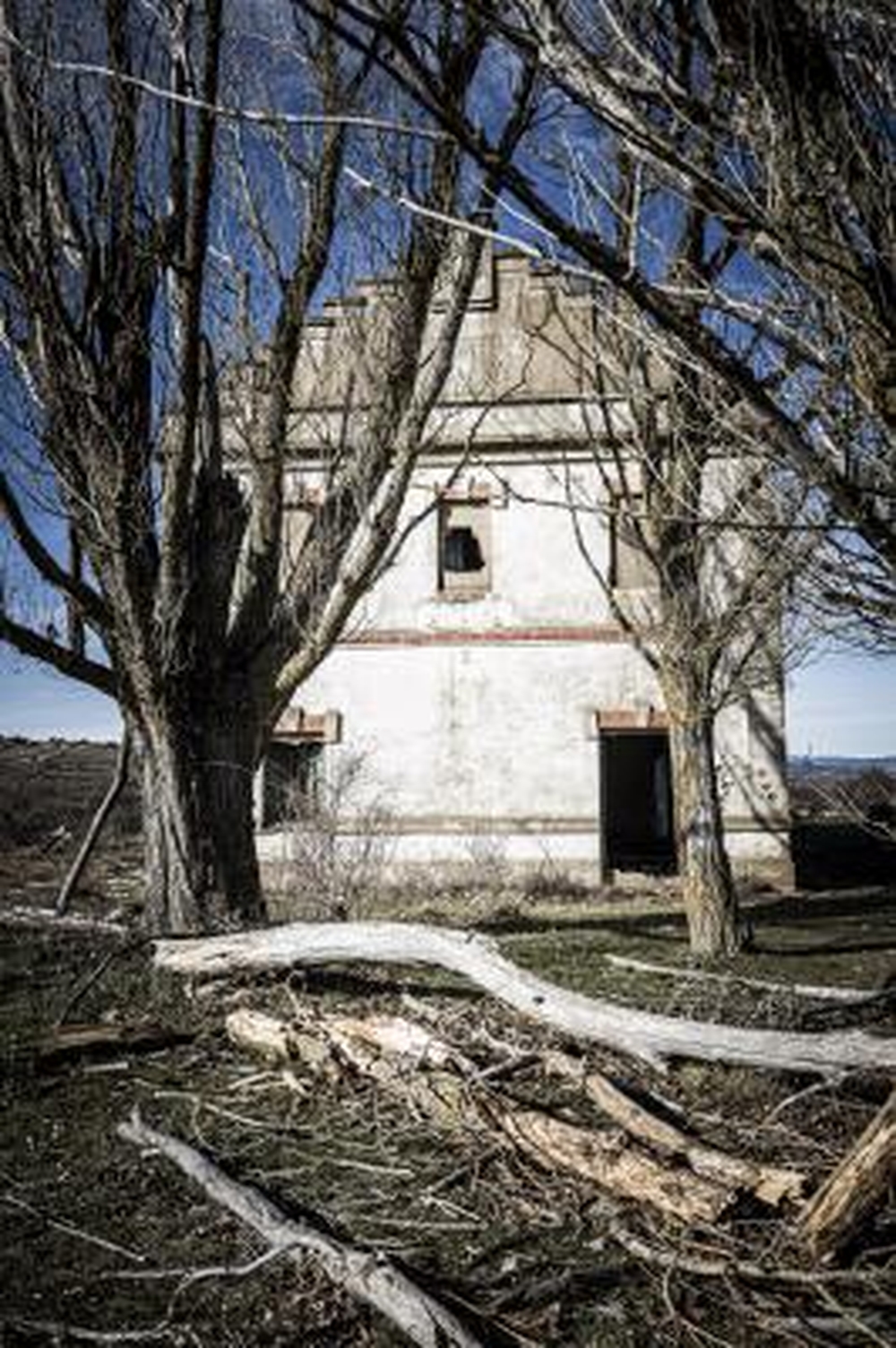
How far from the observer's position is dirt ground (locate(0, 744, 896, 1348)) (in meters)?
3.62

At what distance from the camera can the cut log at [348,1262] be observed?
3.36m

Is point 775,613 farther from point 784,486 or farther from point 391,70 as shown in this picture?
point 391,70

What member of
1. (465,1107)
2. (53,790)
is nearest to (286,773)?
(53,790)

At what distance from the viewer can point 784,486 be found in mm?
7125

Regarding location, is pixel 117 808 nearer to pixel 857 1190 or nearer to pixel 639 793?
pixel 639 793

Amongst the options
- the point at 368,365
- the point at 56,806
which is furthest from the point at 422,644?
the point at 56,806

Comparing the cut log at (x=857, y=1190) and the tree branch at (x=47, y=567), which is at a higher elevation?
the tree branch at (x=47, y=567)

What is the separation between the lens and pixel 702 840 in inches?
411

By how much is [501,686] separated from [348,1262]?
13.5 m

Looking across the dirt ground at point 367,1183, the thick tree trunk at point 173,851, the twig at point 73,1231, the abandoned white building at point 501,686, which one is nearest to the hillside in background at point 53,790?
the abandoned white building at point 501,686

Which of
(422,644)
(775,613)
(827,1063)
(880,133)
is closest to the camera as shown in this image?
(880,133)

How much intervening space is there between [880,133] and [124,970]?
291 inches

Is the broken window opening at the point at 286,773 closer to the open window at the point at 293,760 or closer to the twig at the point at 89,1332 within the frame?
the open window at the point at 293,760

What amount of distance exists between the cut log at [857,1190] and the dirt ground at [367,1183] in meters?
0.08
